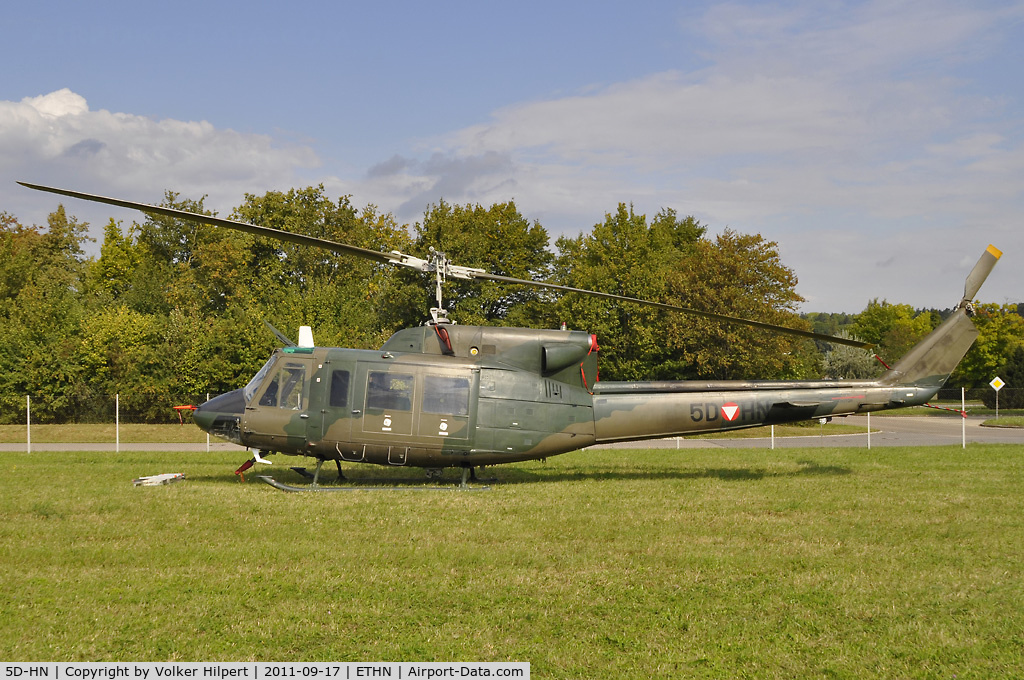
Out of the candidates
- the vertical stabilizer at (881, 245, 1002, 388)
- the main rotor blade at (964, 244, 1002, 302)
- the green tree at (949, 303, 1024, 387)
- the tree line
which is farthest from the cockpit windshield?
the green tree at (949, 303, 1024, 387)

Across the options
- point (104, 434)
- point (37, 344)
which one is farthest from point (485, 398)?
Result: point (37, 344)

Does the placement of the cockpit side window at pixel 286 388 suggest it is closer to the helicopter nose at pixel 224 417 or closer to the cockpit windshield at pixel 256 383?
the cockpit windshield at pixel 256 383

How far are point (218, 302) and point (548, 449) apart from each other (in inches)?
1853

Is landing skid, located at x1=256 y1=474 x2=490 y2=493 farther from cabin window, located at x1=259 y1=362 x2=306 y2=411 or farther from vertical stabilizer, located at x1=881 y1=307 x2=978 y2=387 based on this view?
vertical stabilizer, located at x1=881 y1=307 x2=978 y2=387

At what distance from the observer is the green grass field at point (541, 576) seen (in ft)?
22.5

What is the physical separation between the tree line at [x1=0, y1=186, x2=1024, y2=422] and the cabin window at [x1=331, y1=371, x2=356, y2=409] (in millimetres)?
26402

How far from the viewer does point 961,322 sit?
1656 cm

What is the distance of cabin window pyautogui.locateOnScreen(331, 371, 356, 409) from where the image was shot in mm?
15234

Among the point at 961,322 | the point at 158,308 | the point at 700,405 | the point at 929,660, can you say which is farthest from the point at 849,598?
the point at 158,308

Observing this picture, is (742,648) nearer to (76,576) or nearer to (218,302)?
(76,576)

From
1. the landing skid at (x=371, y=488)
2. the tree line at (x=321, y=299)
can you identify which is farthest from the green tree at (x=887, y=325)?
the landing skid at (x=371, y=488)

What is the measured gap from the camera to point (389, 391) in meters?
15.2

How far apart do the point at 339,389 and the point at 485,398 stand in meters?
2.85

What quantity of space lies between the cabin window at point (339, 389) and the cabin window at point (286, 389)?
630 mm
